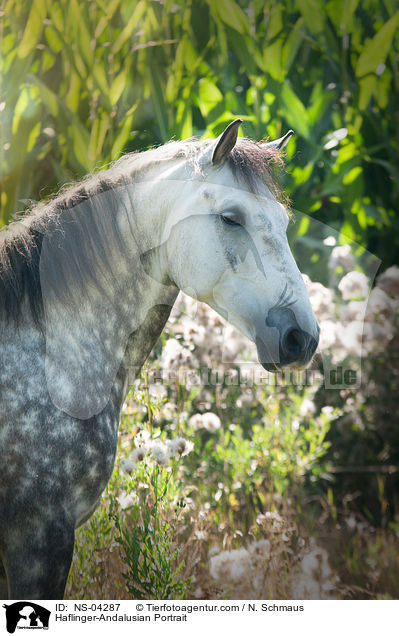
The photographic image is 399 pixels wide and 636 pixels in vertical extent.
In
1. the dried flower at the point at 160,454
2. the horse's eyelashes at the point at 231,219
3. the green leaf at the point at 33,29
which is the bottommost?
the dried flower at the point at 160,454

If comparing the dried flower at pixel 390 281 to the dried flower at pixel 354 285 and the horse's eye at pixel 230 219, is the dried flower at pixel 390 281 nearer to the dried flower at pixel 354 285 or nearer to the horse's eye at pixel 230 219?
the dried flower at pixel 354 285

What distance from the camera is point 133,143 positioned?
152cm

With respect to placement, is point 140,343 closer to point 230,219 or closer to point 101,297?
point 101,297

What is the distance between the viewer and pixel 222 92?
1.60 meters

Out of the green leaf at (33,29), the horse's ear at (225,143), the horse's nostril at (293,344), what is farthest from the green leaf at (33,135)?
the horse's nostril at (293,344)

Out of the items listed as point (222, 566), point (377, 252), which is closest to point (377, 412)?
point (377, 252)

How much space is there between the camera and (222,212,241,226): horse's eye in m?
0.91

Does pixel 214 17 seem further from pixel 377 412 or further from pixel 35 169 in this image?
Answer: pixel 377 412

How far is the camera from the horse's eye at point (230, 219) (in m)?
0.91

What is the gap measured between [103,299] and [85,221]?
15 centimetres

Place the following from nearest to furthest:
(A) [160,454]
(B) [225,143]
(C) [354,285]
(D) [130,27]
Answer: (B) [225,143]
(A) [160,454]
(D) [130,27]
(C) [354,285]

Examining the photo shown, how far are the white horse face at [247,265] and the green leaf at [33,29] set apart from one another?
0.93m

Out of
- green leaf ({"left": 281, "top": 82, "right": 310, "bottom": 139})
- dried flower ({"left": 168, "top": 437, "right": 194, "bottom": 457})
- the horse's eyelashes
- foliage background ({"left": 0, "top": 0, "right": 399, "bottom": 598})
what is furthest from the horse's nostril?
green leaf ({"left": 281, "top": 82, "right": 310, "bottom": 139})
